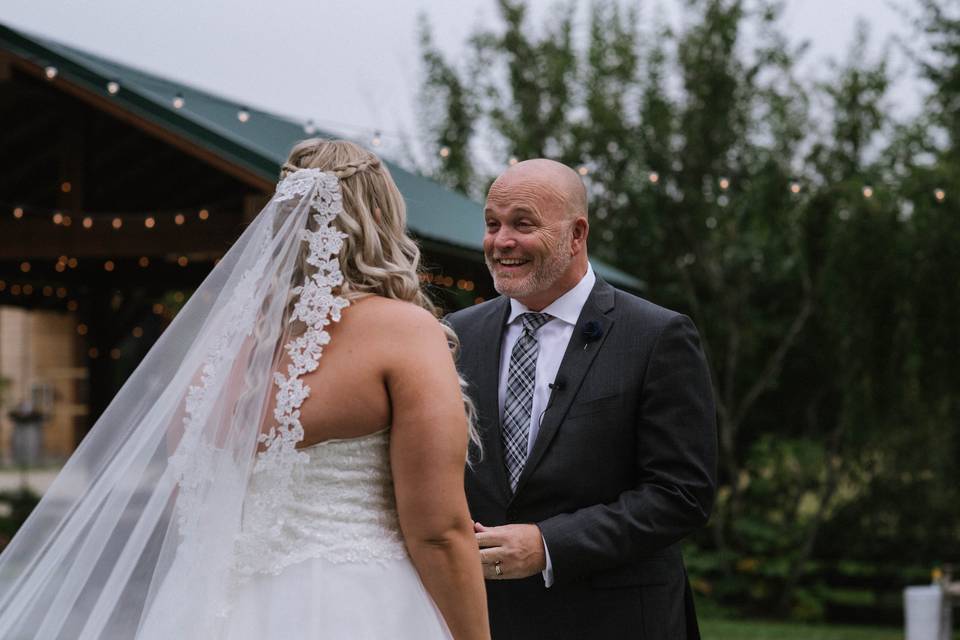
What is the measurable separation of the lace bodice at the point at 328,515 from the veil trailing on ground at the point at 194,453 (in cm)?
2

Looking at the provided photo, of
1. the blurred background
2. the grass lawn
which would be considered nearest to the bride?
the blurred background

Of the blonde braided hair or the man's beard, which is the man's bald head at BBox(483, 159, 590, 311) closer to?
the man's beard

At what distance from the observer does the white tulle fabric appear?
230 centimetres

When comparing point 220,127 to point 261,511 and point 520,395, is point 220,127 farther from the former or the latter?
point 261,511

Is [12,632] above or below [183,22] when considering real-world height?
below

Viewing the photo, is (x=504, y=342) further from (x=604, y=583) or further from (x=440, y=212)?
(x=440, y=212)

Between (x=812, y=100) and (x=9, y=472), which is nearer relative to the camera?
(x=812, y=100)

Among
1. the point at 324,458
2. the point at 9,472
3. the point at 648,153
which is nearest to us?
the point at 324,458

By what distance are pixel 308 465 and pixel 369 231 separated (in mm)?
486

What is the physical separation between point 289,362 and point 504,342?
0.90m

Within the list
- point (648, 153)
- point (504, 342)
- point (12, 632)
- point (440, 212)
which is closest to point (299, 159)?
point (504, 342)

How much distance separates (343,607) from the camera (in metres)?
2.33

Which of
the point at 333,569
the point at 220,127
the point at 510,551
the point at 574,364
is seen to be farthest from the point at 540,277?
the point at 220,127

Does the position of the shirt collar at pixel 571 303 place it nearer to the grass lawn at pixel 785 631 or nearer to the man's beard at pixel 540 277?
the man's beard at pixel 540 277
